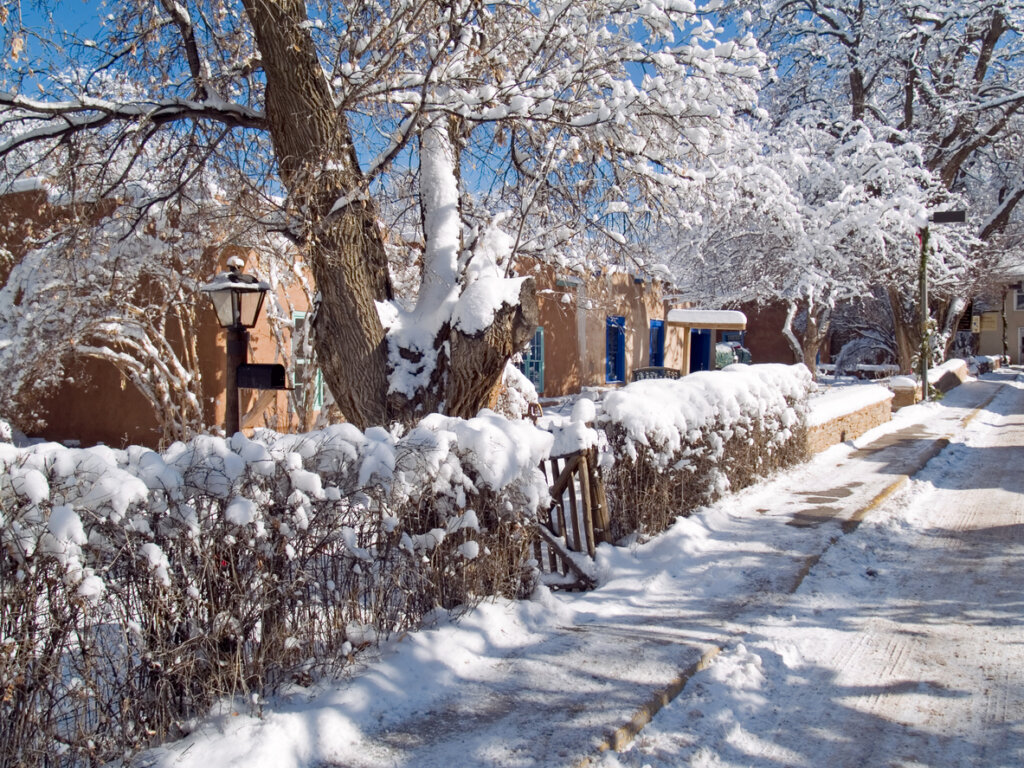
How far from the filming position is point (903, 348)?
2452 centimetres

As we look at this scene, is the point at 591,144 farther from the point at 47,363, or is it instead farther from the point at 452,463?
the point at 47,363

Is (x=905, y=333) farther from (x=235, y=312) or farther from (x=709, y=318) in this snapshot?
(x=235, y=312)

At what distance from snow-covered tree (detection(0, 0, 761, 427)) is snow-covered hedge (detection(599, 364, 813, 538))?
114 cm

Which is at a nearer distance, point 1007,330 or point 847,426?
point 847,426

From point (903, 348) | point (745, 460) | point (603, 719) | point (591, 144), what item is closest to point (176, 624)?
point (603, 719)

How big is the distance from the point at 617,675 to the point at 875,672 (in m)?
1.35

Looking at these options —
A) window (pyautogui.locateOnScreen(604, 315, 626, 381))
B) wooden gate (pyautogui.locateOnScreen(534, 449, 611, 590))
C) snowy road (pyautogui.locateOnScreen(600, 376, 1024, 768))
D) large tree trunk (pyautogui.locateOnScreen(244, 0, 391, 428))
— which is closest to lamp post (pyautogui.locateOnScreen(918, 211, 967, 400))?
window (pyautogui.locateOnScreen(604, 315, 626, 381))

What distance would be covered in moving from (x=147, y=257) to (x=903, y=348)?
22950mm

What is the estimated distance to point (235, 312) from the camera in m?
6.20

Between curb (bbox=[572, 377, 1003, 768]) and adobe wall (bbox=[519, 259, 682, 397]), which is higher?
adobe wall (bbox=[519, 259, 682, 397])

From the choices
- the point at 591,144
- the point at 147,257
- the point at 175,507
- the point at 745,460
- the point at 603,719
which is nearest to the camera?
the point at 175,507

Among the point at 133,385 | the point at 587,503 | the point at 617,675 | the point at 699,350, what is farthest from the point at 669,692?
the point at 699,350

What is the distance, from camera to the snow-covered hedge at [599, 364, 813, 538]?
230 inches

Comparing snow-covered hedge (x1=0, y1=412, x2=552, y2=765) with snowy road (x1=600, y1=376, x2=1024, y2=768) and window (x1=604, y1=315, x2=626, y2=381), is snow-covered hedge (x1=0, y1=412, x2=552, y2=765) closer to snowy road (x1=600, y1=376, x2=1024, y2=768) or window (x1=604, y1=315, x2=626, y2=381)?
snowy road (x1=600, y1=376, x2=1024, y2=768)
